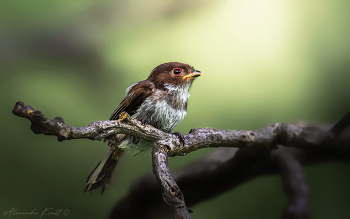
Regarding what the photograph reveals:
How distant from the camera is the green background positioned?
1.65m

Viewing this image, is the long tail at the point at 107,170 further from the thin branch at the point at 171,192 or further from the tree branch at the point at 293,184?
the tree branch at the point at 293,184

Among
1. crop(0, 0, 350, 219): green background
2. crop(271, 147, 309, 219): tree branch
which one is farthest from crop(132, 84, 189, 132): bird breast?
crop(271, 147, 309, 219): tree branch

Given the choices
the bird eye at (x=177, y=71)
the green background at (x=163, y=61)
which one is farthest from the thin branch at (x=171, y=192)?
the green background at (x=163, y=61)

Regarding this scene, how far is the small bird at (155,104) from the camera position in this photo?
50.1 inches

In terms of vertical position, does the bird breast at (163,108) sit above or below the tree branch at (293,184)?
above

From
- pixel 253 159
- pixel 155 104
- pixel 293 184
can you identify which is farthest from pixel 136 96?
pixel 293 184

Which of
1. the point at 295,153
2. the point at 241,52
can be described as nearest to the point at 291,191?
the point at 295,153

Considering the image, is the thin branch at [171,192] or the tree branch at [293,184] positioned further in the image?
the tree branch at [293,184]

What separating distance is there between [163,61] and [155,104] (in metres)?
0.80

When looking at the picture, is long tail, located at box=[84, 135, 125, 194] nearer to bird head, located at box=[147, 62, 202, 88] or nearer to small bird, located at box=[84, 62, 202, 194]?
small bird, located at box=[84, 62, 202, 194]

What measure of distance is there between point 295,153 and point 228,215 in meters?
0.79

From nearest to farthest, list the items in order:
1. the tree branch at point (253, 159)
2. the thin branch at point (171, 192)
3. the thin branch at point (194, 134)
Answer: the thin branch at point (194, 134), the thin branch at point (171, 192), the tree branch at point (253, 159)

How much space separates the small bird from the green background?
0.33 m

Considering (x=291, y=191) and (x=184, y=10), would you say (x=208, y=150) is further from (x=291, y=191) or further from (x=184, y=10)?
(x=184, y=10)
